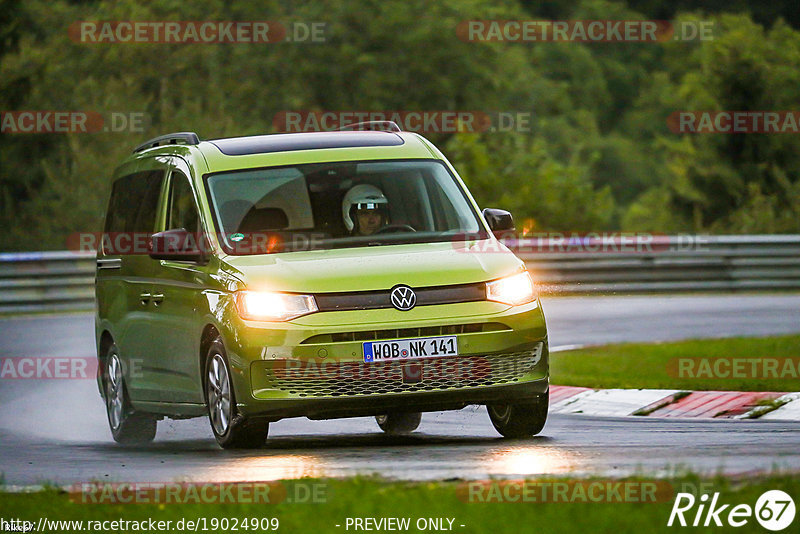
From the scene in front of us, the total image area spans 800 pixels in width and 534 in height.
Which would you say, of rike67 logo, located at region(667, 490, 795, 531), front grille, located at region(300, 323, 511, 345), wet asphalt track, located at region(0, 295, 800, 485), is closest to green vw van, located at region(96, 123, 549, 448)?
front grille, located at region(300, 323, 511, 345)

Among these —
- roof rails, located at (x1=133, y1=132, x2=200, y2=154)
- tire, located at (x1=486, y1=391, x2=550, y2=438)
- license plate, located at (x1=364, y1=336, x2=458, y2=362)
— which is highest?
roof rails, located at (x1=133, y1=132, x2=200, y2=154)

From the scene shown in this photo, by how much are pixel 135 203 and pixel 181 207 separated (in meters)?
1.24

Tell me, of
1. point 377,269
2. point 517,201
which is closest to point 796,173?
point 517,201

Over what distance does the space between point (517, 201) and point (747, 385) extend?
83.1 feet

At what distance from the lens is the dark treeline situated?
128ft

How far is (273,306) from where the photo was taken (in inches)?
405

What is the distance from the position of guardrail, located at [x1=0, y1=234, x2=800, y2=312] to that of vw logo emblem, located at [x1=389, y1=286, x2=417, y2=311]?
1646 cm

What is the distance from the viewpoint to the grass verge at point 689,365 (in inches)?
564

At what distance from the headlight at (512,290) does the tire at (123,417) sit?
3.25 meters

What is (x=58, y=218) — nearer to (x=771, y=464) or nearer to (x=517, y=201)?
(x=517, y=201)

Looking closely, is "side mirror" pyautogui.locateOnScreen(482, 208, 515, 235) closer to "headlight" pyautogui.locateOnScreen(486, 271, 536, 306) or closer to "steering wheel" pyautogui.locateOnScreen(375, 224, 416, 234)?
"steering wheel" pyautogui.locateOnScreen(375, 224, 416, 234)

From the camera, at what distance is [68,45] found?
5209 cm

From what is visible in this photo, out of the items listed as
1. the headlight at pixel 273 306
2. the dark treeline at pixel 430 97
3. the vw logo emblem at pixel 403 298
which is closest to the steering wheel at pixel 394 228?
the vw logo emblem at pixel 403 298

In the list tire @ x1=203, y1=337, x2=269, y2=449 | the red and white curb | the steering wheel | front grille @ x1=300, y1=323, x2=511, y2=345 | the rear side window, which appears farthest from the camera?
the red and white curb
